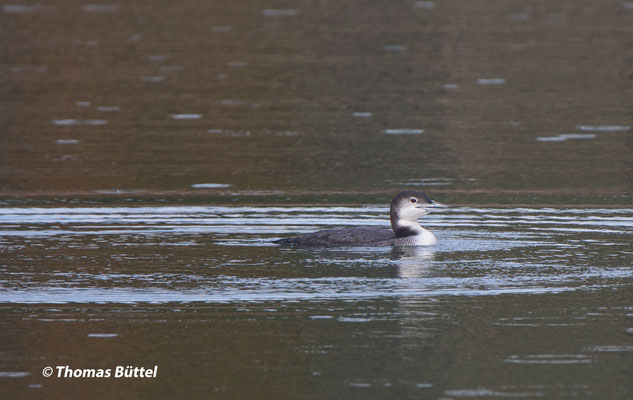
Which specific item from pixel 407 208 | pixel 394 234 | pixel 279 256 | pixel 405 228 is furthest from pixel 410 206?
pixel 279 256

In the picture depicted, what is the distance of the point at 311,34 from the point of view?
151 feet

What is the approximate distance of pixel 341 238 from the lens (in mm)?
14625

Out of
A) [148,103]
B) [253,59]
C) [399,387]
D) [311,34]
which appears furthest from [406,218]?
[311,34]

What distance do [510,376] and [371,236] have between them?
5.40m

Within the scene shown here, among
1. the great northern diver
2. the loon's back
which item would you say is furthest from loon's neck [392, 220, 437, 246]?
the loon's back

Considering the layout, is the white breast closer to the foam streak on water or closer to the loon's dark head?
the foam streak on water

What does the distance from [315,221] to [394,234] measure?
1678 millimetres

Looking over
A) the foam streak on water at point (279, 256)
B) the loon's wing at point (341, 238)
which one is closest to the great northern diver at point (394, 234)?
the loon's wing at point (341, 238)

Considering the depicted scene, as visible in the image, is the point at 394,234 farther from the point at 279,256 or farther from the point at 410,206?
the point at 279,256

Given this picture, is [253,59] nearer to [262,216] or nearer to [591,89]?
[591,89]

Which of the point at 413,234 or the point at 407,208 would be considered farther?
the point at 407,208

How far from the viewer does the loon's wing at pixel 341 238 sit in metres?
14.6

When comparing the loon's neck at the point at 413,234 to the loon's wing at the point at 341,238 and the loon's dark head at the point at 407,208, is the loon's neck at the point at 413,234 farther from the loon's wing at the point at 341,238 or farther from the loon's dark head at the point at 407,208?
the loon's wing at the point at 341,238

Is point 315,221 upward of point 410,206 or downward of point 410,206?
downward
